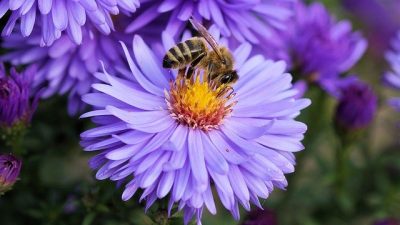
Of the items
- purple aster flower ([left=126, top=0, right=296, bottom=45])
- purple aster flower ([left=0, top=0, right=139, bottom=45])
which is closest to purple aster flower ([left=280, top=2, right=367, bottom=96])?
purple aster flower ([left=126, top=0, right=296, bottom=45])

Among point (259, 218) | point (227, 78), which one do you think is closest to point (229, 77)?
point (227, 78)

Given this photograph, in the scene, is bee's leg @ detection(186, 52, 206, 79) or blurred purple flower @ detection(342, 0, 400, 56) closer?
bee's leg @ detection(186, 52, 206, 79)

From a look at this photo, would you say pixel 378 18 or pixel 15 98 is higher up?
pixel 15 98

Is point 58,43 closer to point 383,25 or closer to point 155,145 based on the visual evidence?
point 155,145

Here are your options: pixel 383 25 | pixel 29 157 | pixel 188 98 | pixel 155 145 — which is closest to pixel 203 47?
pixel 188 98

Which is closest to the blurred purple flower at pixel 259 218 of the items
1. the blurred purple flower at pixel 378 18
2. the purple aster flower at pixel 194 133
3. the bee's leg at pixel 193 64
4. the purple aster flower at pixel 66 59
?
the purple aster flower at pixel 194 133

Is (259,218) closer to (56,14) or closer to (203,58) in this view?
(203,58)

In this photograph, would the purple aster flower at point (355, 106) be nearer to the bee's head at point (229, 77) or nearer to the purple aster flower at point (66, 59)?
the bee's head at point (229, 77)

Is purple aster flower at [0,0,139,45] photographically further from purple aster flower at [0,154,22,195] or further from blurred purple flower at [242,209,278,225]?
blurred purple flower at [242,209,278,225]
